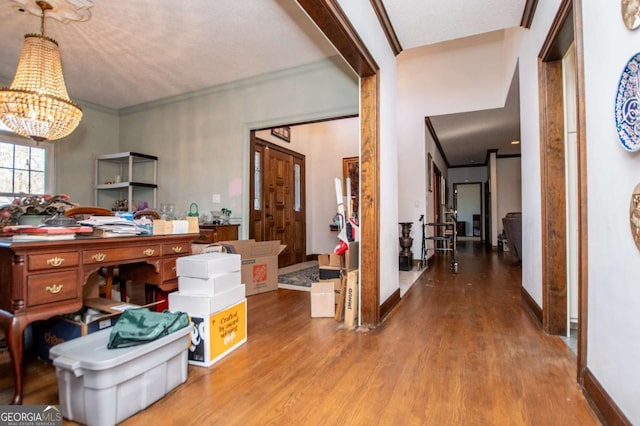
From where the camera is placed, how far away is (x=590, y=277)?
1425 millimetres

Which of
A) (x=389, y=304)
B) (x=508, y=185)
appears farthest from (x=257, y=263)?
(x=508, y=185)

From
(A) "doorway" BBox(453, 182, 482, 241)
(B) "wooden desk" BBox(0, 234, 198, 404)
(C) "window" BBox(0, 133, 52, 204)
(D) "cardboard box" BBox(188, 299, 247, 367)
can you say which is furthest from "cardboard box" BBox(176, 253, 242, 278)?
(A) "doorway" BBox(453, 182, 482, 241)

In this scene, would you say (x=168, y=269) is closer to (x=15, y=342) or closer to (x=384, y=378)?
(x=15, y=342)

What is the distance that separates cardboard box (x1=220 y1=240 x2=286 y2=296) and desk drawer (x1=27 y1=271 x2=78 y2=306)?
1746 mm

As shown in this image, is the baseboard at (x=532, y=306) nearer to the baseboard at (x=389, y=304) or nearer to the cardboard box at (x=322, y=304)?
the baseboard at (x=389, y=304)

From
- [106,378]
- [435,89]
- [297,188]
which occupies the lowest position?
[106,378]

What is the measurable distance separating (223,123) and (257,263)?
7.08ft

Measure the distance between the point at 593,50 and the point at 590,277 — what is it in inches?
41.0

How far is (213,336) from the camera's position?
179cm

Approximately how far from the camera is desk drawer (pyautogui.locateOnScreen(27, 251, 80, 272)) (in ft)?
4.39

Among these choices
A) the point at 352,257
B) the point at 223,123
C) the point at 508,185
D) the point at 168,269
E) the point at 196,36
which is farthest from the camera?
the point at 508,185

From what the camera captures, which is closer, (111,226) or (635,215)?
(635,215)

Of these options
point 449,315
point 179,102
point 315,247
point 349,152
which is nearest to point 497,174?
point 349,152

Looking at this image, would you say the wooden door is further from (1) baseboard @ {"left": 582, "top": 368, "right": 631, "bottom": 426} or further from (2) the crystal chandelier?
(1) baseboard @ {"left": 582, "top": 368, "right": 631, "bottom": 426}
